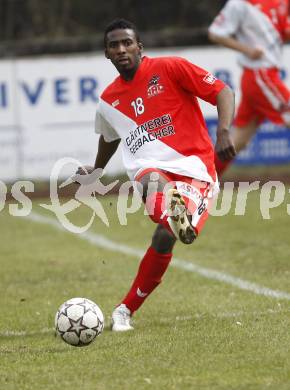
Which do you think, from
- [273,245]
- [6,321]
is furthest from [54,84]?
[6,321]

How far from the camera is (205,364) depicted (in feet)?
17.4

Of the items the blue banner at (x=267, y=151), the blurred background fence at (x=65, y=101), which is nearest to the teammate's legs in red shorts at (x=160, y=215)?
the blurred background fence at (x=65, y=101)

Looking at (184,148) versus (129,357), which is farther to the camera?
(184,148)

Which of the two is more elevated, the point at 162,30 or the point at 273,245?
the point at 273,245

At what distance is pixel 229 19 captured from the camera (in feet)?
37.7

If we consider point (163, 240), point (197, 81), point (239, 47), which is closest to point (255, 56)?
point (239, 47)

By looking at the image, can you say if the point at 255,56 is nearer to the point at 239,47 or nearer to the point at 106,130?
the point at 239,47

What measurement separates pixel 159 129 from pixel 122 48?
56 centimetres

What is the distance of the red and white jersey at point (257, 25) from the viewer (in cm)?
1148

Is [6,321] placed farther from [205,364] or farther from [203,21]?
[203,21]

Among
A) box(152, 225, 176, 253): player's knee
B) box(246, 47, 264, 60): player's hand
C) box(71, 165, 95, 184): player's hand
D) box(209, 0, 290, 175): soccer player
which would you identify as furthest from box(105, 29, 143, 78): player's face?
box(246, 47, 264, 60): player's hand

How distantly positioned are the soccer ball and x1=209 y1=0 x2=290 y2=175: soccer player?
5603 millimetres

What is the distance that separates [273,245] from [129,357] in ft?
15.4

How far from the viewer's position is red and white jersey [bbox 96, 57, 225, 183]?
6.58m
